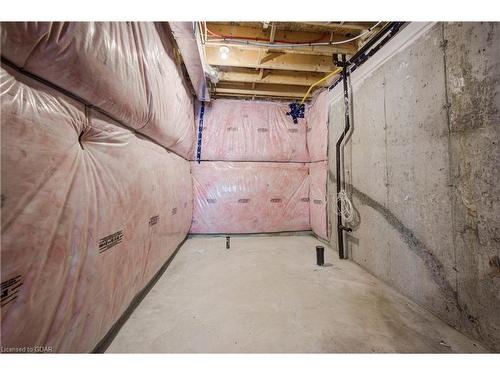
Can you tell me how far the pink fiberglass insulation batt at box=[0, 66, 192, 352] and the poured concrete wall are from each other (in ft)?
6.79

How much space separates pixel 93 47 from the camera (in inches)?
34.8

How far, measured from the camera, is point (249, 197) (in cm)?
363

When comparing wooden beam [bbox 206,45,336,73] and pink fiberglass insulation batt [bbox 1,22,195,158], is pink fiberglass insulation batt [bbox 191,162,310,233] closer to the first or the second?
wooden beam [bbox 206,45,336,73]

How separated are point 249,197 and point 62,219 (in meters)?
2.93

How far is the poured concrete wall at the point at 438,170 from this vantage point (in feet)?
3.64

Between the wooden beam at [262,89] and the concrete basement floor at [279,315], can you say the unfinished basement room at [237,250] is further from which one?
the wooden beam at [262,89]

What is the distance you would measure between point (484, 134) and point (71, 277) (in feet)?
7.13

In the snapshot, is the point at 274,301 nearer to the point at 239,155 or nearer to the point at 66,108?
Result: the point at 66,108

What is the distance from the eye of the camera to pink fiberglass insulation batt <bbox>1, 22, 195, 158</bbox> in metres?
0.67

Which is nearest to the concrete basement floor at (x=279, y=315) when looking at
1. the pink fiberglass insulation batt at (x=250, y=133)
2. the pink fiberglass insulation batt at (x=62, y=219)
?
the pink fiberglass insulation batt at (x=62, y=219)

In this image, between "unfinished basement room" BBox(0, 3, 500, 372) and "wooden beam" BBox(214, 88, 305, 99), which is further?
"wooden beam" BBox(214, 88, 305, 99)

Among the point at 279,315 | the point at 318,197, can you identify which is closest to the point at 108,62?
the point at 279,315

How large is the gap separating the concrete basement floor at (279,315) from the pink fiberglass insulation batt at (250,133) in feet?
6.63

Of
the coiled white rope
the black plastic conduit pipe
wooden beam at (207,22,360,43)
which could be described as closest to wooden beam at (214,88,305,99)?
the black plastic conduit pipe
